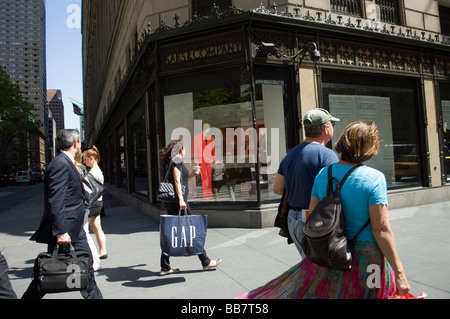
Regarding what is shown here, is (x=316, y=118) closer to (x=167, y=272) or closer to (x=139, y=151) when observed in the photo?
(x=167, y=272)

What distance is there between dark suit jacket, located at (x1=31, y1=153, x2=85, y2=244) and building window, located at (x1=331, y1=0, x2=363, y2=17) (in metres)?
8.62

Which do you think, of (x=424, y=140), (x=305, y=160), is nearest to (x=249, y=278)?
(x=305, y=160)

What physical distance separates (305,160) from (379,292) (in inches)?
46.3

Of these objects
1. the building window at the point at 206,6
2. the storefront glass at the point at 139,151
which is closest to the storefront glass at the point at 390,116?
the building window at the point at 206,6

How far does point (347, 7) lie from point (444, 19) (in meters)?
4.53

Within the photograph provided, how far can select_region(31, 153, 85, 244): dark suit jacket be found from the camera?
3.20 metres

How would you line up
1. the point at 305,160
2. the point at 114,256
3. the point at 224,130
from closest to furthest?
the point at 305,160 → the point at 114,256 → the point at 224,130

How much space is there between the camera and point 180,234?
4562 mm

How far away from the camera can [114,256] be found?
6070mm

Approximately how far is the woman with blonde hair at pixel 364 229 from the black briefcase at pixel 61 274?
1.99 metres

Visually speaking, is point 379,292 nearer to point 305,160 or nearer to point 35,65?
point 305,160

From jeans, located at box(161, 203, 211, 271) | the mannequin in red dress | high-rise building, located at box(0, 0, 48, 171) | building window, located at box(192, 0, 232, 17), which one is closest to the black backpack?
jeans, located at box(161, 203, 211, 271)

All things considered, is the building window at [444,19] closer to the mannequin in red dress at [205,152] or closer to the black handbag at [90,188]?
the mannequin in red dress at [205,152]
